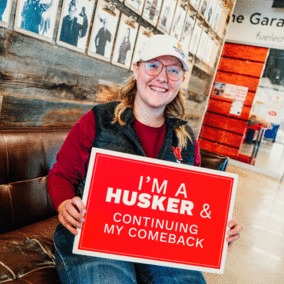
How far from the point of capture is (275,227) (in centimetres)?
331

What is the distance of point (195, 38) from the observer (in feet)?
12.1

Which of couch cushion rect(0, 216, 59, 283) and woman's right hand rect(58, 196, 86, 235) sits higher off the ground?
woman's right hand rect(58, 196, 86, 235)

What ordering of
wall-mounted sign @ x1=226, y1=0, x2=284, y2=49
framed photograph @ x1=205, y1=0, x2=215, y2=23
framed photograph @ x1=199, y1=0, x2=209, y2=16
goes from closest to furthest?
framed photograph @ x1=199, y1=0, x2=209, y2=16 → framed photograph @ x1=205, y1=0, x2=215, y2=23 → wall-mounted sign @ x1=226, y1=0, x2=284, y2=49

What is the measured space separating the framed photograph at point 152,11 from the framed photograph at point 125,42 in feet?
0.64

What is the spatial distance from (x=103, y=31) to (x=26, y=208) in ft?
4.97

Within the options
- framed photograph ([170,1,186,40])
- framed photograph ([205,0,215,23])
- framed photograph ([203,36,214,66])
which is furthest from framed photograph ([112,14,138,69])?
framed photograph ([203,36,214,66])

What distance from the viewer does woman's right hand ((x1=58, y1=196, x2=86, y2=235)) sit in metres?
0.92

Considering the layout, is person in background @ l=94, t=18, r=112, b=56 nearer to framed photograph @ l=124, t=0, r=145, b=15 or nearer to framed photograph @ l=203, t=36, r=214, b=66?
framed photograph @ l=124, t=0, r=145, b=15

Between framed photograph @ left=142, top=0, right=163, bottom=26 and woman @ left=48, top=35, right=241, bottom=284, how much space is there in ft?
4.65

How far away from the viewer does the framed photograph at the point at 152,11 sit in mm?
2480

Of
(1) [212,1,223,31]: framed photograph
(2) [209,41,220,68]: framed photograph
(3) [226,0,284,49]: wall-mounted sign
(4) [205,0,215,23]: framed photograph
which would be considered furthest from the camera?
(3) [226,0,284,49]: wall-mounted sign

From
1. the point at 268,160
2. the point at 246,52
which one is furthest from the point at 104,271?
the point at 268,160

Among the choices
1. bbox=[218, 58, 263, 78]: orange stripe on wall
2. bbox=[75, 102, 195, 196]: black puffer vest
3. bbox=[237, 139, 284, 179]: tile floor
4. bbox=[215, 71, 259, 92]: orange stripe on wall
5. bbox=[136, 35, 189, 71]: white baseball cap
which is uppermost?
bbox=[218, 58, 263, 78]: orange stripe on wall

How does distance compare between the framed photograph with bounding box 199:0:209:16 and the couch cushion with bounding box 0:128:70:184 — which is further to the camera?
the framed photograph with bounding box 199:0:209:16
